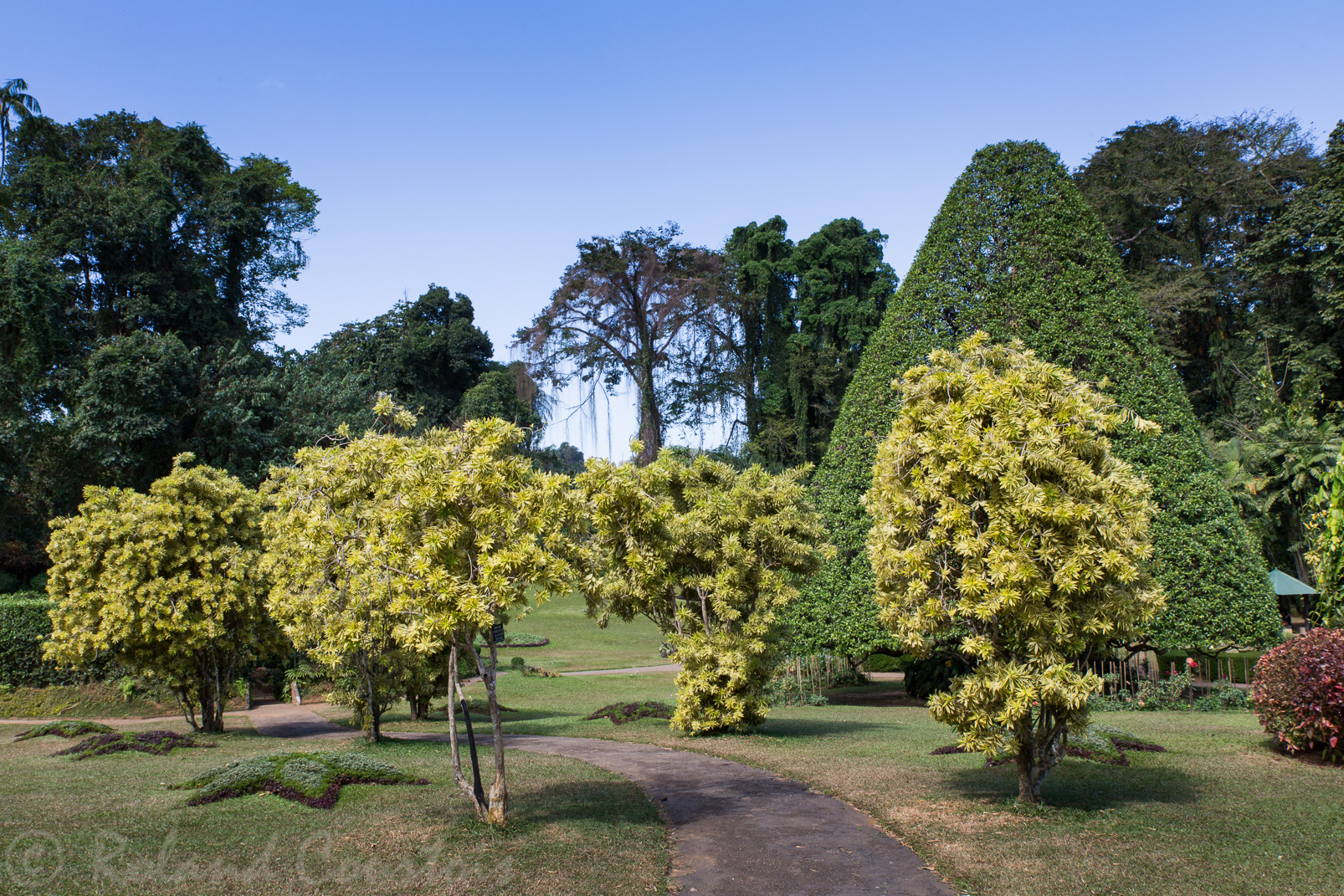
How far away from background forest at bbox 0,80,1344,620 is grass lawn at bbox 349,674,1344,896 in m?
15.1

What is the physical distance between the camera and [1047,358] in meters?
16.0

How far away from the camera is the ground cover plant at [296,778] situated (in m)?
8.36

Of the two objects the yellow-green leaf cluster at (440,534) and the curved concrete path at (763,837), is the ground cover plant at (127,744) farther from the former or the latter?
the curved concrete path at (763,837)

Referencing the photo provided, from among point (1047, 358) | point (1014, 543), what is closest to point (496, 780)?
point (1014, 543)

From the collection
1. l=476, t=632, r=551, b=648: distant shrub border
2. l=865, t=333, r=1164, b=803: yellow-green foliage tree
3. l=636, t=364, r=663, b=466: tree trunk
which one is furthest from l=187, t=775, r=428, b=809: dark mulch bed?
l=636, t=364, r=663, b=466: tree trunk

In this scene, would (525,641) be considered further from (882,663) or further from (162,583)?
(162,583)

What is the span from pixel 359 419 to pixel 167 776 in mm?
19506

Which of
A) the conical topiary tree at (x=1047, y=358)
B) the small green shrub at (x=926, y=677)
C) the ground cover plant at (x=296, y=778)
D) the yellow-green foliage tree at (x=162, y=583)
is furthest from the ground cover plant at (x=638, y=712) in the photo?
the yellow-green foliage tree at (x=162, y=583)

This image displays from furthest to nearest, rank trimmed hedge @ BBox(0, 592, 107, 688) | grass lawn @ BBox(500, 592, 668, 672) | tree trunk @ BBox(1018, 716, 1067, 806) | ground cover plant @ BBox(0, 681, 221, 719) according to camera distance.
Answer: grass lawn @ BBox(500, 592, 668, 672) < trimmed hedge @ BBox(0, 592, 107, 688) < ground cover plant @ BBox(0, 681, 221, 719) < tree trunk @ BBox(1018, 716, 1067, 806)

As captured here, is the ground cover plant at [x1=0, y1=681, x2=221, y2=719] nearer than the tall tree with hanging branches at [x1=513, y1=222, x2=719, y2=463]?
Yes

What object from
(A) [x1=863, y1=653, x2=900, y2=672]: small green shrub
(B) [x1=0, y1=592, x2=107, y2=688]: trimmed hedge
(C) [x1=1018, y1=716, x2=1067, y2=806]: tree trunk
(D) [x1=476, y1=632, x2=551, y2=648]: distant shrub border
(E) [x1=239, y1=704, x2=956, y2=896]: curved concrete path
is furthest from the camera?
(D) [x1=476, y1=632, x2=551, y2=648]: distant shrub border

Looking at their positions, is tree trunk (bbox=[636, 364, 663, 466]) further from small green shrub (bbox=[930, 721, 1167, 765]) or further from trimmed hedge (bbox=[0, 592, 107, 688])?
small green shrub (bbox=[930, 721, 1167, 765])

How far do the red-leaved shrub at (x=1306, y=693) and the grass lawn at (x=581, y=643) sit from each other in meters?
15.9

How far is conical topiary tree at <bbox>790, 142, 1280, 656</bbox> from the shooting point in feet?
50.0
